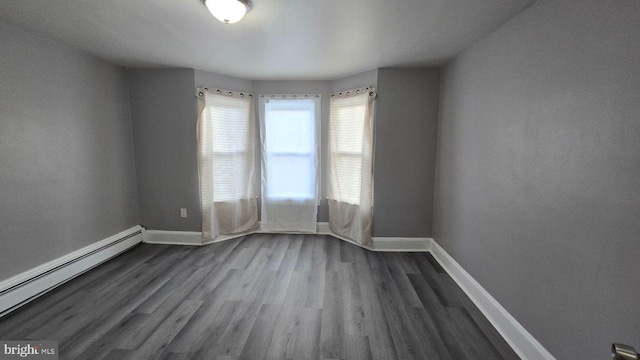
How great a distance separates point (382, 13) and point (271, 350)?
7.67 feet

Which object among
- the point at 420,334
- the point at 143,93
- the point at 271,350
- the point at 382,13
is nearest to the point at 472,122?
the point at 382,13

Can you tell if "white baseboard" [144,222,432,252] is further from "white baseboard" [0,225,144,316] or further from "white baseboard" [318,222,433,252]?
"white baseboard" [0,225,144,316]

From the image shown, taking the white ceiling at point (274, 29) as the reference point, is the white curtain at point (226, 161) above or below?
below

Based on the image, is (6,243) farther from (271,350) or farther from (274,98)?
(274,98)

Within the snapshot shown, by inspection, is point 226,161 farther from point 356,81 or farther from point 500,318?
point 500,318

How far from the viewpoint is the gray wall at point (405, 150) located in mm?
2914

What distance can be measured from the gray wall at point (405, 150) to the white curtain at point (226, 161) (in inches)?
70.3

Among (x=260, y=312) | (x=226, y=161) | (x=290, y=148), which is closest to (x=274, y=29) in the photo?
(x=290, y=148)

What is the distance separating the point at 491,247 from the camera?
190 cm

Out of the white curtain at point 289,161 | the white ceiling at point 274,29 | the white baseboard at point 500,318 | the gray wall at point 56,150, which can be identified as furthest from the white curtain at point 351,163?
the gray wall at point 56,150

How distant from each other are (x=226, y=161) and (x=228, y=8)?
212 centimetres

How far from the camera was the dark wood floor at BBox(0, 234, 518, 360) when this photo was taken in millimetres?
1613

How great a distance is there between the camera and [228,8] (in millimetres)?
1520

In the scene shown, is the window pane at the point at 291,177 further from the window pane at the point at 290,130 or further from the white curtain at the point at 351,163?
the white curtain at the point at 351,163
